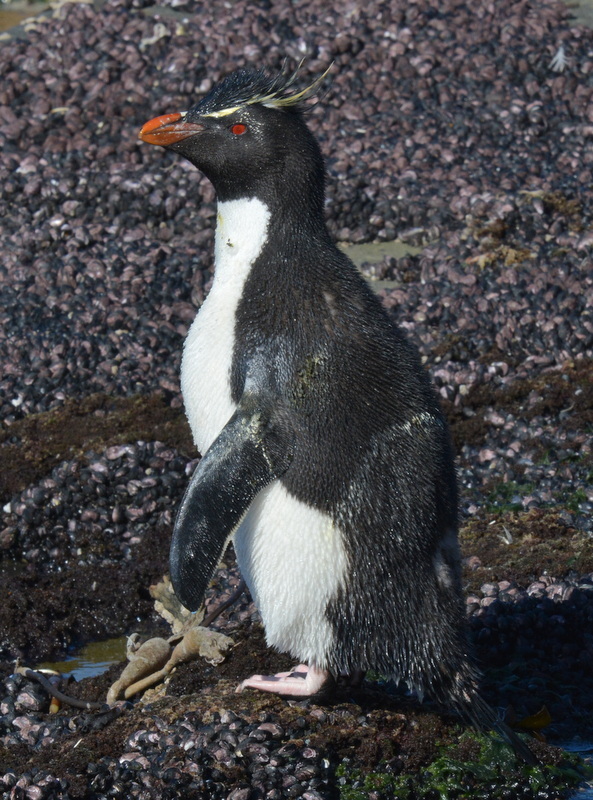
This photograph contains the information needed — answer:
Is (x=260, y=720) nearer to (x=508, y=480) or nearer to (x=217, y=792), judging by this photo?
(x=217, y=792)

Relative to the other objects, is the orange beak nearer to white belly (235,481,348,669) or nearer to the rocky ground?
white belly (235,481,348,669)

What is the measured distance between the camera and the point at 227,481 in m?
3.86

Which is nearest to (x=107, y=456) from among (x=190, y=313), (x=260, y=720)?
(x=190, y=313)

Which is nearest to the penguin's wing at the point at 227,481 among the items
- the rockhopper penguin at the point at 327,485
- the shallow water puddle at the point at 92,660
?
the rockhopper penguin at the point at 327,485

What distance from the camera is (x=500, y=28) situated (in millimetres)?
10734

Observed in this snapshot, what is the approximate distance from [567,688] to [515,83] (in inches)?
268

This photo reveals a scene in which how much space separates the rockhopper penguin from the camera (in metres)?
3.86

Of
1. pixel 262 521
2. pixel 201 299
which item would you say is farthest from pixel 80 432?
pixel 262 521

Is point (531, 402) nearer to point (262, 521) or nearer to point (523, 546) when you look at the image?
point (523, 546)

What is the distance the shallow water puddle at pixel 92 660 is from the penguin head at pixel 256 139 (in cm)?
233

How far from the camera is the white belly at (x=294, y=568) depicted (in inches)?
152

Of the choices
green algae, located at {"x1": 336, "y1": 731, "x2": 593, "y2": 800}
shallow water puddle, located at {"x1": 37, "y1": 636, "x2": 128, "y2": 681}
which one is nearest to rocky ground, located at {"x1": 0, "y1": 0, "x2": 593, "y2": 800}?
green algae, located at {"x1": 336, "y1": 731, "x2": 593, "y2": 800}

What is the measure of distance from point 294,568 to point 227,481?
0.37m

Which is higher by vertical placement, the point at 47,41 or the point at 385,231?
the point at 47,41
